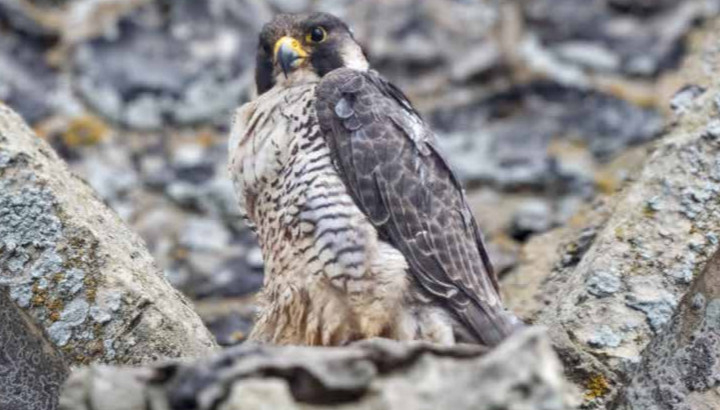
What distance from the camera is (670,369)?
15.1ft

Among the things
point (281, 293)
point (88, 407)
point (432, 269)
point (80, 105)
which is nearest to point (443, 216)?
point (432, 269)

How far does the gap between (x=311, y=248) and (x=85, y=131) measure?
9.77ft

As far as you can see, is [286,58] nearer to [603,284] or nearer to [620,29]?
[603,284]

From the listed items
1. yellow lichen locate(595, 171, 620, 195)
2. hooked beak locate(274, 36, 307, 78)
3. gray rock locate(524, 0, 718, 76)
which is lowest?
yellow lichen locate(595, 171, 620, 195)

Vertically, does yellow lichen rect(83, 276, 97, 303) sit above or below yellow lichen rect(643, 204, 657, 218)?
below

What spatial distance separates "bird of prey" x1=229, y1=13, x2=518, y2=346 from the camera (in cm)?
474

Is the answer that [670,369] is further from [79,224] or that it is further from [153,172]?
[153,172]

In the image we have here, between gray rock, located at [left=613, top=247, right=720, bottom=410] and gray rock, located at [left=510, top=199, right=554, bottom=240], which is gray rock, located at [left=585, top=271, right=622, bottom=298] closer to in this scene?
gray rock, located at [left=613, top=247, right=720, bottom=410]

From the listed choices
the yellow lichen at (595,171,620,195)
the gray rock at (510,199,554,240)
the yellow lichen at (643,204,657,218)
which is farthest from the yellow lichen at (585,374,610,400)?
the yellow lichen at (595,171,620,195)

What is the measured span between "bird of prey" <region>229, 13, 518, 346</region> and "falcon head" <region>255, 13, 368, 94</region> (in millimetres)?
133

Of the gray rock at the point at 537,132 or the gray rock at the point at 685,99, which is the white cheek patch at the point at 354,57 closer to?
the gray rock at the point at 685,99

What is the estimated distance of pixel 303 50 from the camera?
5.66 m

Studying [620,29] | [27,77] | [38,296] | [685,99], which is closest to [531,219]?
[620,29]

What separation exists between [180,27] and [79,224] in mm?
3522
